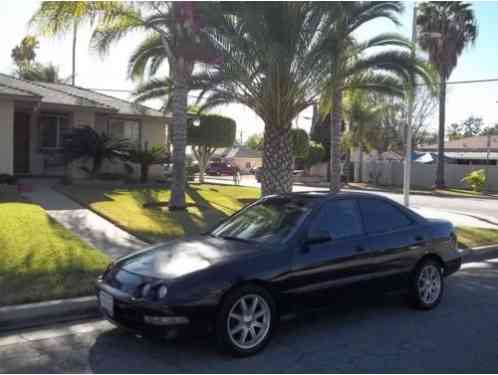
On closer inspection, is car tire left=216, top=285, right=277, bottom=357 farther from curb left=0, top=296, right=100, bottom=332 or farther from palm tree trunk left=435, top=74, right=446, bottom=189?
palm tree trunk left=435, top=74, right=446, bottom=189

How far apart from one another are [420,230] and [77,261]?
4683mm

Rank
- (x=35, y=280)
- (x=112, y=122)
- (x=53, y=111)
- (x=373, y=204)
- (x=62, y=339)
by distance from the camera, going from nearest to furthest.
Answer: (x=62, y=339) → (x=373, y=204) → (x=35, y=280) → (x=53, y=111) → (x=112, y=122)

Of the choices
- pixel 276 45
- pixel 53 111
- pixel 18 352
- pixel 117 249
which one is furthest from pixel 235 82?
pixel 53 111

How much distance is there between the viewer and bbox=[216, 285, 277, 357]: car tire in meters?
4.47

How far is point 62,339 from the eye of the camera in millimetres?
5035

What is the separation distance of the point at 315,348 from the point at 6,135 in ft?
41.7

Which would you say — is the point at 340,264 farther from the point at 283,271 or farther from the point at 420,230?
the point at 420,230

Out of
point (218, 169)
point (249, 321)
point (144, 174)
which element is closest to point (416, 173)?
point (218, 169)

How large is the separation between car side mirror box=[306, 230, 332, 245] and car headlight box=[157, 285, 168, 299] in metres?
1.52

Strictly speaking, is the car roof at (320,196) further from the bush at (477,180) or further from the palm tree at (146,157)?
the bush at (477,180)

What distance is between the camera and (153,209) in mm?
13031

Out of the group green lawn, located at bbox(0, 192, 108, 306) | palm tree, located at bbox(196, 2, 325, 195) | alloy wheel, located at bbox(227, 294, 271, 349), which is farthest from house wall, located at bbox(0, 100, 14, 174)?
alloy wheel, located at bbox(227, 294, 271, 349)

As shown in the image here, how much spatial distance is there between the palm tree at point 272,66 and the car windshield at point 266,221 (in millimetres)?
4776

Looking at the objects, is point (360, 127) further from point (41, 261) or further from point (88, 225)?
point (41, 261)
